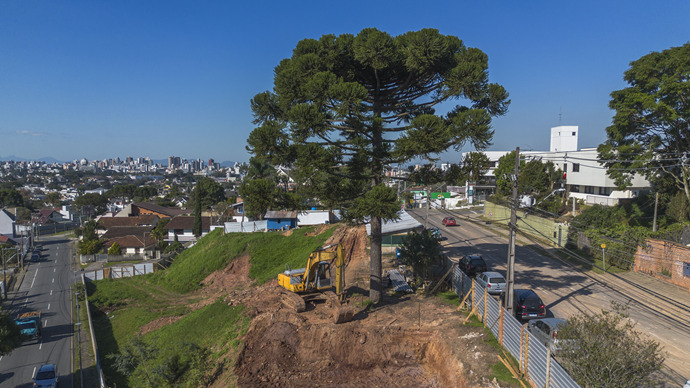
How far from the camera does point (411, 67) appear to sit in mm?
17922

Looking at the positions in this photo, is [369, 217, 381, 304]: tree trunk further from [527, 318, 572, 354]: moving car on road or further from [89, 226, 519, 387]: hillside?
[527, 318, 572, 354]: moving car on road

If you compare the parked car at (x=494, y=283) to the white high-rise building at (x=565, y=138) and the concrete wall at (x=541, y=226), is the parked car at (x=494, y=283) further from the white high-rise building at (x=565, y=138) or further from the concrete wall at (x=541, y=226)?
the white high-rise building at (x=565, y=138)

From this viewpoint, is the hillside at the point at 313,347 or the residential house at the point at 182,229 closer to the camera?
the hillside at the point at 313,347

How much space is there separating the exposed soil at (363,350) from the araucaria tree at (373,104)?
3399 millimetres

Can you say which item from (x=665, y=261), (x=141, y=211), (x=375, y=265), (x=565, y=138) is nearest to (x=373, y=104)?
(x=375, y=265)

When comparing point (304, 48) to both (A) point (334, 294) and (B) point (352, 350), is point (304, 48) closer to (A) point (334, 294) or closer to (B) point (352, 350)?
(A) point (334, 294)

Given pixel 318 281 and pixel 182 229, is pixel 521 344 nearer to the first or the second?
pixel 318 281

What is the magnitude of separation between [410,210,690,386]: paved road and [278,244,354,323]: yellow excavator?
9746 mm

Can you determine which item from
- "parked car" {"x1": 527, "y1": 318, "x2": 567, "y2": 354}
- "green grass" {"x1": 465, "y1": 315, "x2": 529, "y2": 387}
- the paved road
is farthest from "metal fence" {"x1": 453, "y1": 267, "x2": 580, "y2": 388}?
the paved road

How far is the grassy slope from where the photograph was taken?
22.6 meters

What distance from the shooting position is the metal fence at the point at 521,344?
1045cm

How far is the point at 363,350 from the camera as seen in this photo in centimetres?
1598

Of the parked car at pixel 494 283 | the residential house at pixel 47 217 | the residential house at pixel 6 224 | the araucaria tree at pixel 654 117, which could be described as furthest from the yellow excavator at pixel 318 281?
the residential house at pixel 47 217

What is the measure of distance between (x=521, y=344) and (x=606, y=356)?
301cm
